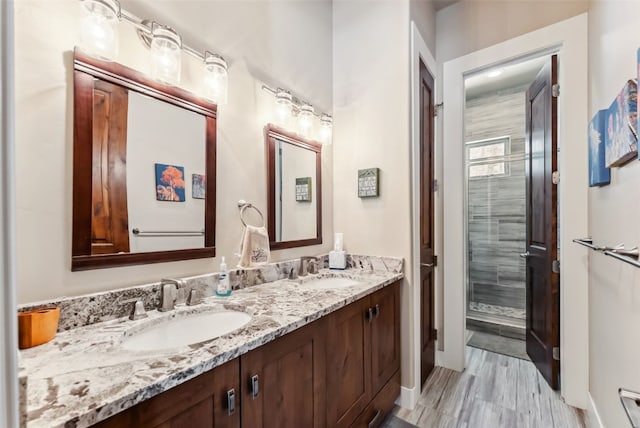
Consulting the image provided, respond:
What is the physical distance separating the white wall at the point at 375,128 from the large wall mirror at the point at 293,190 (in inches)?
9.7

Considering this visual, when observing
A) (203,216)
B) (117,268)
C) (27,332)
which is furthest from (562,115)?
(27,332)

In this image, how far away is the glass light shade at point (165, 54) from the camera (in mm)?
1194

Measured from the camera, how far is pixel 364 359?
156 centimetres

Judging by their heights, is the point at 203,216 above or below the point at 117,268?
above

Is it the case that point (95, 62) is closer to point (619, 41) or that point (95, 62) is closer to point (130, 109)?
point (130, 109)

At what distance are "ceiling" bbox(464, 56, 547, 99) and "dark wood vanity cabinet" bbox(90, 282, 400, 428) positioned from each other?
97.0 inches

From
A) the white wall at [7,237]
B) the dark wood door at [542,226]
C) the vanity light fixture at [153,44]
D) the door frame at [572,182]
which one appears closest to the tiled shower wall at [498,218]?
the dark wood door at [542,226]

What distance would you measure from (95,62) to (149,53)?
23 centimetres

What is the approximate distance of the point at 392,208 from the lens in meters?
2.05

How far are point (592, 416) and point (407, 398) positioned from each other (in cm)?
109

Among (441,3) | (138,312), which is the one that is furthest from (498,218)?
(138,312)

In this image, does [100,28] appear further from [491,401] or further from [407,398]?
[491,401]

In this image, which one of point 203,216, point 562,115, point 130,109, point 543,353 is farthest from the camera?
point 543,353

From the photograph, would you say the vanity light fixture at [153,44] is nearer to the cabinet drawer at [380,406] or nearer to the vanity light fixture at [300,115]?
the vanity light fixture at [300,115]
